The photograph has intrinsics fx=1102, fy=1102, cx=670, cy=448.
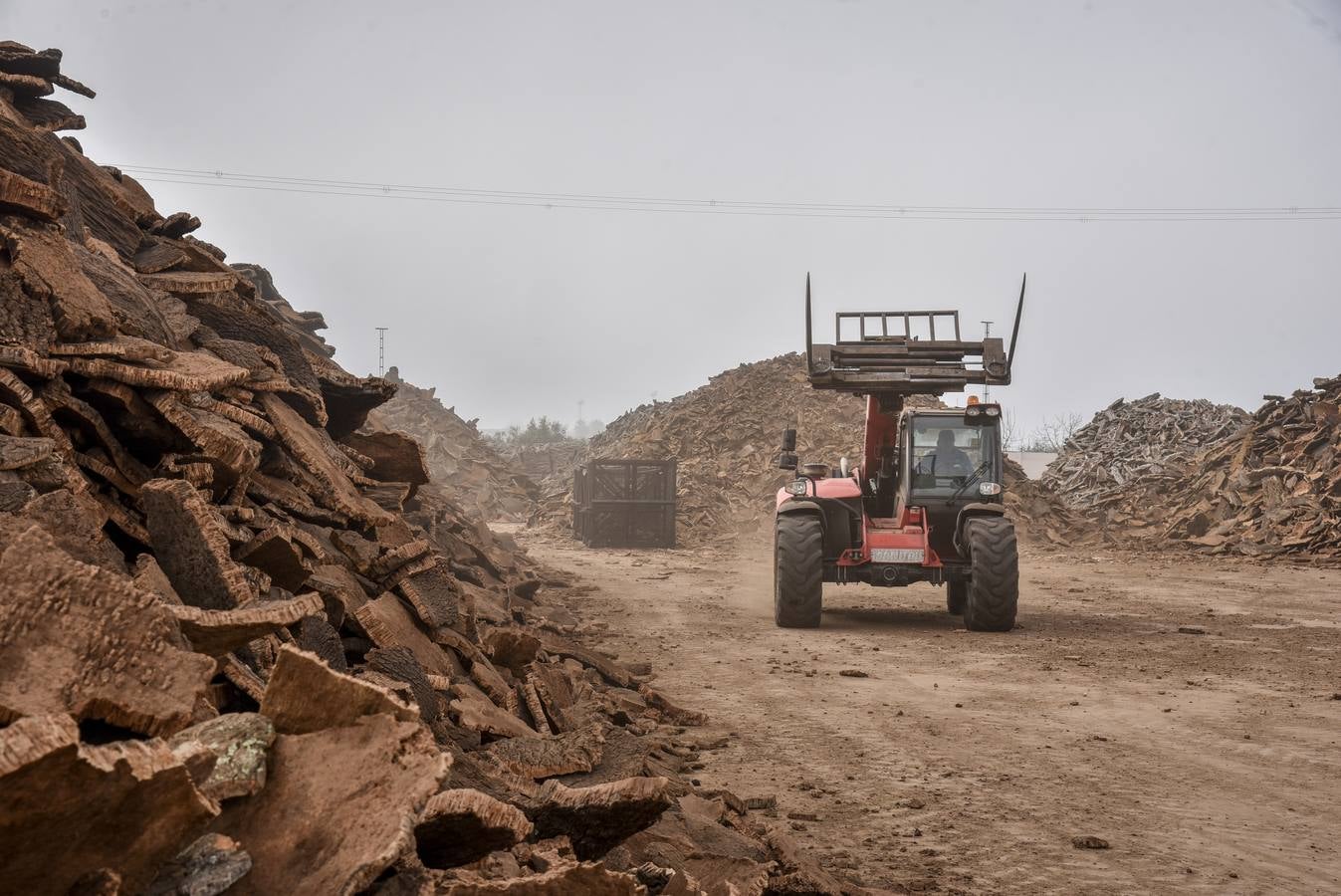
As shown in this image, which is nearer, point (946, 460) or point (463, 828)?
point (463, 828)

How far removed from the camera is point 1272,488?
23656 mm

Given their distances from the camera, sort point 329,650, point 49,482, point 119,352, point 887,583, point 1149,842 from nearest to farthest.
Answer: point 49,482 < point 329,650 < point 119,352 < point 1149,842 < point 887,583

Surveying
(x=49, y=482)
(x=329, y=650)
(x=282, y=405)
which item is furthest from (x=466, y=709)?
(x=282, y=405)

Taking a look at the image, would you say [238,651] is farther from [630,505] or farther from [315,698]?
[630,505]

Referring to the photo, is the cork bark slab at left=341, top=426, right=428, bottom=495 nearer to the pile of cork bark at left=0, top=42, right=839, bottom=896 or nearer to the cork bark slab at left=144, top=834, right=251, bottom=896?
the pile of cork bark at left=0, top=42, right=839, bottom=896

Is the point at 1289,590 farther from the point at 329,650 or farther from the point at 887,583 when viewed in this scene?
the point at 329,650

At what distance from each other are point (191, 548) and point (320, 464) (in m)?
2.42

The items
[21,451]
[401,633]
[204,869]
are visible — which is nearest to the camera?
[204,869]

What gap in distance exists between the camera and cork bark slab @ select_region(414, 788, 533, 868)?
273 centimetres

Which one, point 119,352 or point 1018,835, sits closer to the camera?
point 119,352

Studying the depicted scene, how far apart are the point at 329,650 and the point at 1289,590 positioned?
16734 millimetres

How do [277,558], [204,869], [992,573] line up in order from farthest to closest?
[992,573] < [277,558] < [204,869]

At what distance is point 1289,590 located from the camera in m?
17.0

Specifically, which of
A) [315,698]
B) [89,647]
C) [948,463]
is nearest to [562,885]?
[315,698]
